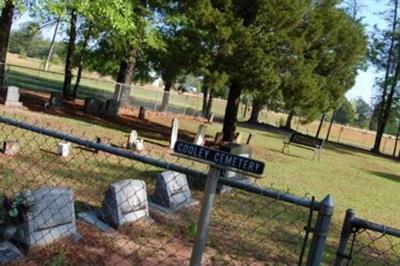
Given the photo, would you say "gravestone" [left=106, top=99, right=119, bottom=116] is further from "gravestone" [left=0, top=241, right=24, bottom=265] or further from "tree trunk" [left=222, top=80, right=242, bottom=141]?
"gravestone" [left=0, top=241, right=24, bottom=265]

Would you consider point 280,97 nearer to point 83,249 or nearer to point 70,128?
point 70,128

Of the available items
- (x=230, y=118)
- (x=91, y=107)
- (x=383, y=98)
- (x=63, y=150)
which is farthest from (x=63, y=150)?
(x=383, y=98)

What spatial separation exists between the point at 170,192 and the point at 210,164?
5385 mm

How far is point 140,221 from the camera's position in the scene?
Result: 7.33 metres

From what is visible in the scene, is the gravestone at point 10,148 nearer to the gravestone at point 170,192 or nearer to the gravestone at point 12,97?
the gravestone at point 170,192

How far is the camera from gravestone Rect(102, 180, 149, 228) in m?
6.86

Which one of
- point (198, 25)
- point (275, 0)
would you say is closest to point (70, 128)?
point (198, 25)

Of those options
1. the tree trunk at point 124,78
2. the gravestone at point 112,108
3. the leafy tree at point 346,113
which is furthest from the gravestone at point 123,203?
the leafy tree at point 346,113

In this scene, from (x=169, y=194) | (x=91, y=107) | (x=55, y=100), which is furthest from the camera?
(x=91, y=107)

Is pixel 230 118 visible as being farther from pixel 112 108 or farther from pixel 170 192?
pixel 170 192

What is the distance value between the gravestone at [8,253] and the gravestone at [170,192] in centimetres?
322

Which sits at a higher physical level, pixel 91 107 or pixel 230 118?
pixel 230 118

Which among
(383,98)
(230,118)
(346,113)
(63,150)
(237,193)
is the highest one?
(383,98)

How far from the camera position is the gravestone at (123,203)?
6.86 metres
